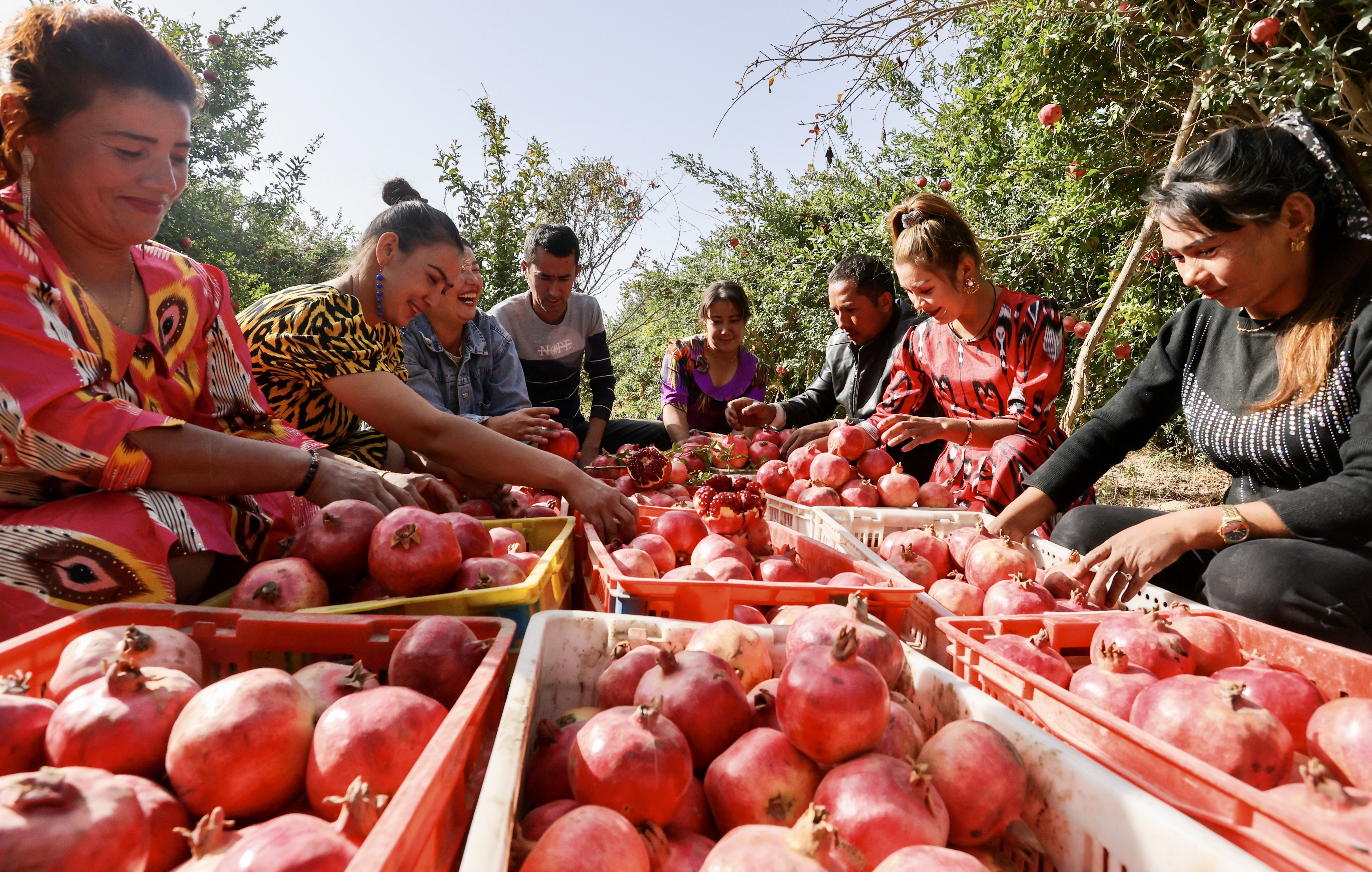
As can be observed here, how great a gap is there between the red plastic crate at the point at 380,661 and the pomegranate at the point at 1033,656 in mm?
974

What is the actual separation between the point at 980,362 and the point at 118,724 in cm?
354

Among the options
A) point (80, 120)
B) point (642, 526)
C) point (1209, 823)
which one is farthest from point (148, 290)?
point (1209, 823)

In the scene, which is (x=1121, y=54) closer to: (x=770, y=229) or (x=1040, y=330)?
(x=1040, y=330)

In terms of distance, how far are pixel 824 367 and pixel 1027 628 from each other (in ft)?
12.2

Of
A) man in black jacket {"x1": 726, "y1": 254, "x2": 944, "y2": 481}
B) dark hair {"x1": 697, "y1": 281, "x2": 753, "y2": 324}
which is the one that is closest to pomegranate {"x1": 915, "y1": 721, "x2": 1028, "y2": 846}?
man in black jacket {"x1": 726, "y1": 254, "x2": 944, "y2": 481}

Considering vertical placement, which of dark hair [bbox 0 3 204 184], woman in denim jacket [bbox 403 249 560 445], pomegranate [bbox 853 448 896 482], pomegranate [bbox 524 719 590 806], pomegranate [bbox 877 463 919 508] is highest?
dark hair [bbox 0 3 204 184]

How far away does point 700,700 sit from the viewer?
3.68 feet

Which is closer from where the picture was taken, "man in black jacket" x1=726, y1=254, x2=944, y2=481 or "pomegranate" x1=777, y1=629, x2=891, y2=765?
"pomegranate" x1=777, y1=629, x2=891, y2=765

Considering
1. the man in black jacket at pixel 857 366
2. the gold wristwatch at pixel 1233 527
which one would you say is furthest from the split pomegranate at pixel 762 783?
the man in black jacket at pixel 857 366

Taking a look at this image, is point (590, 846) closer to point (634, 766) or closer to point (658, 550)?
point (634, 766)

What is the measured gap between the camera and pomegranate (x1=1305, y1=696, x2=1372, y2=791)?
1.07 m

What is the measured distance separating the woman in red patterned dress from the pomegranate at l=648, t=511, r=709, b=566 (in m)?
1.21

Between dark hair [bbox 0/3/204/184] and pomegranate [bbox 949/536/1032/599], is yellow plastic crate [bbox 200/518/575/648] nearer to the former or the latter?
dark hair [bbox 0/3/204/184]

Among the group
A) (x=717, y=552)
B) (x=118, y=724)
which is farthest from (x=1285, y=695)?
(x=118, y=724)
